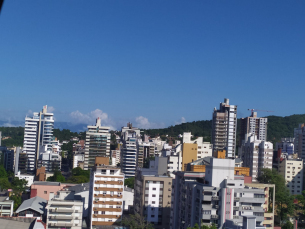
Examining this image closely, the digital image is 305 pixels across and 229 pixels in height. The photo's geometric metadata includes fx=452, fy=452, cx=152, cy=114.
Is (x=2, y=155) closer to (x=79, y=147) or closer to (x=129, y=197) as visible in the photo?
(x=79, y=147)

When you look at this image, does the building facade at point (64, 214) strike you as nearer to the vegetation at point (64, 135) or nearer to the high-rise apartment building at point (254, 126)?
the high-rise apartment building at point (254, 126)

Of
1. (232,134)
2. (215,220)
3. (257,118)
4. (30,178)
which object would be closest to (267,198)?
(215,220)

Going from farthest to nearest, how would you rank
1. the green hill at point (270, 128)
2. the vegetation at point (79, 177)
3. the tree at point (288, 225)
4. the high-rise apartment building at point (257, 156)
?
the green hill at point (270, 128)
the vegetation at point (79, 177)
the high-rise apartment building at point (257, 156)
the tree at point (288, 225)

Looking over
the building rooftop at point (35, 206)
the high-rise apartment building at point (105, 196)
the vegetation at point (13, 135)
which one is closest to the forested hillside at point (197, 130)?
the vegetation at point (13, 135)

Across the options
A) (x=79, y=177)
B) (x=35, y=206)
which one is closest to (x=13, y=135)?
(x=79, y=177)

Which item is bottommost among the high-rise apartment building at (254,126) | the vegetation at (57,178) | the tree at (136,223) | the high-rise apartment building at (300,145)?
the tree at (136,223)

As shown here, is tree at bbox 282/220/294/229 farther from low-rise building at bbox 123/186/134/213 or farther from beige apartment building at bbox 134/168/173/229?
low-rise building at bbox 123/186/134/213

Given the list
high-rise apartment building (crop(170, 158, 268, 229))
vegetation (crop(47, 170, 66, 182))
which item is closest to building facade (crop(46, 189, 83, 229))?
high-rise apartment building (crop(170, 158, 268, 229))
